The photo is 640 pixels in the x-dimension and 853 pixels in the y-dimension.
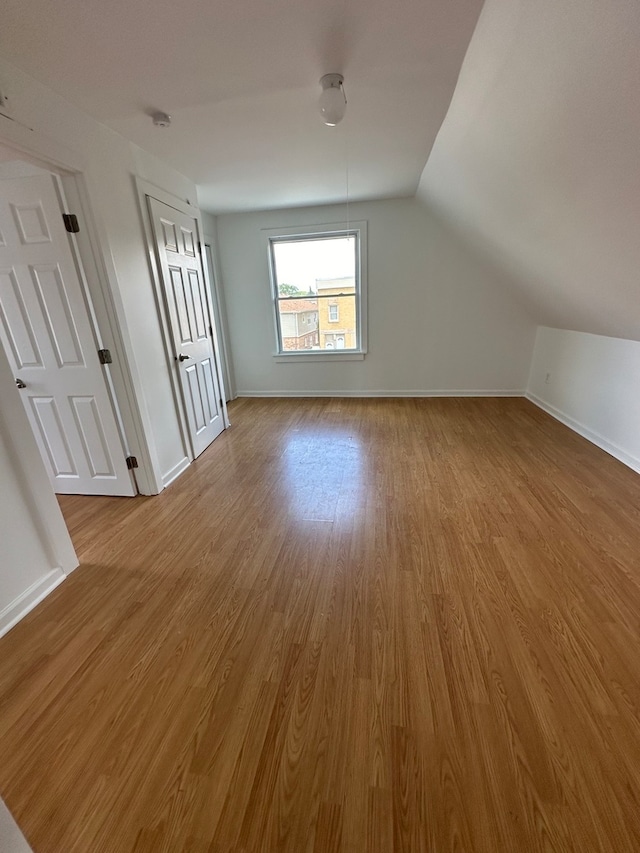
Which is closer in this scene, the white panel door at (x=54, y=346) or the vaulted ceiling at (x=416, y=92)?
the vaulted ceiling at (x=416, y=92)

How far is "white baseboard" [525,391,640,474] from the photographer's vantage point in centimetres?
276

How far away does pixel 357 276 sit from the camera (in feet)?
14.7

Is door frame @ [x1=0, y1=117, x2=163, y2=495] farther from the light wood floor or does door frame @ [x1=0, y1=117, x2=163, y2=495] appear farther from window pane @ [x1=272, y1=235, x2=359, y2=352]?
window pane @ [x1=272, y1=235, x2=359, y2=352]

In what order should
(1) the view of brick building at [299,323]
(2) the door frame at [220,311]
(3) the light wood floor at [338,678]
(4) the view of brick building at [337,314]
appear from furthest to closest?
(1) the view of brick building at [299,323], (4) the view of brick building at [337,314], (2) the door frame at [220,311], (3) the light wood floor at [338,678]

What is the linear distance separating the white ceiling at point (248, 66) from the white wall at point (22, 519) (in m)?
1.37

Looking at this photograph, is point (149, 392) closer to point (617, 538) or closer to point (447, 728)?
Answer: point (447, 728)

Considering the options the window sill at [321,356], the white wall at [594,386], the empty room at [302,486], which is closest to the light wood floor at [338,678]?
the empty room at [302,486]

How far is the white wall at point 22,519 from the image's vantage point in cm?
158

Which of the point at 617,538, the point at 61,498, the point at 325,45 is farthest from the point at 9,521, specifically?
the point at 617,538

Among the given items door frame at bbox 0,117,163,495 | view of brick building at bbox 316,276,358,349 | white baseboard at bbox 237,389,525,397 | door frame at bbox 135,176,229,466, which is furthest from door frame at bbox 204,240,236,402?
door frame at bbox 0,117,163,495

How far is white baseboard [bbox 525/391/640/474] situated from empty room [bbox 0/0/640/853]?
4 cm

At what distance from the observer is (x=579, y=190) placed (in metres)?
1.75

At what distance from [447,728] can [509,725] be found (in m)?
0.21

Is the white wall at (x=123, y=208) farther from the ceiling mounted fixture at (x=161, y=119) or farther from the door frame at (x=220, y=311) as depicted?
the door frame at (x=220, y=311)
